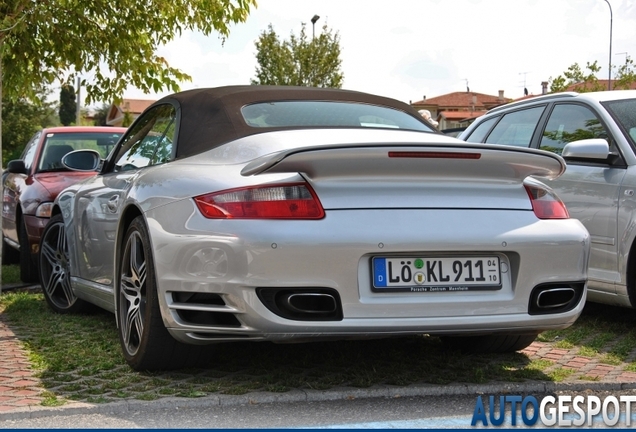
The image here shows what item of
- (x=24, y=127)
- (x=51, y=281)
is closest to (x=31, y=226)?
(x=51, y=281)

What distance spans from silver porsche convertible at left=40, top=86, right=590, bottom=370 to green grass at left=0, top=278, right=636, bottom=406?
9.3 inches

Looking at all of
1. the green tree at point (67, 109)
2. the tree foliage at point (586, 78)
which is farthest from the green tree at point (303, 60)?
the green tree at point (67, 109)

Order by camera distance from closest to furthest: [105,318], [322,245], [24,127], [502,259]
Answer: [322,245]
[502,259]
[105,318]
[24,127]

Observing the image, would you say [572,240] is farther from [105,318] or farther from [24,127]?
[24,127]

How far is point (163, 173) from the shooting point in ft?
16.3

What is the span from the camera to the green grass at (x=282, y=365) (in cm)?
461

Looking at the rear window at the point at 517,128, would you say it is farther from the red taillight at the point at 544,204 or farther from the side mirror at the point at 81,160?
the side mirror at the point at 81,160

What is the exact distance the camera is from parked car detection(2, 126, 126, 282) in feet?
31.1

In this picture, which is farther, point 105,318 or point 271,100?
point 105,318

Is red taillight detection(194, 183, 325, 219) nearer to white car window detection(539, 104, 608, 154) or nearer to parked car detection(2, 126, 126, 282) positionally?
white car window detection(539, 104, 608, 154)

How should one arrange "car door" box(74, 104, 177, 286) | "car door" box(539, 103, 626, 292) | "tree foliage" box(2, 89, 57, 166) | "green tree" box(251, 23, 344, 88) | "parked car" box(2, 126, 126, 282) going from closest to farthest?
"car door" box(74, 104, 177, 286), "car door" box(539, 103, 626, 292), "parked car" box(2, 126, 126, 282), "green tree" box(251, 23, 344, 88), "tree foliage" box(2, 89, 57, 166)

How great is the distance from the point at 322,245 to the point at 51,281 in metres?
3.90

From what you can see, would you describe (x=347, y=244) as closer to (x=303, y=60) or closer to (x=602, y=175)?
(x=602, y=175)

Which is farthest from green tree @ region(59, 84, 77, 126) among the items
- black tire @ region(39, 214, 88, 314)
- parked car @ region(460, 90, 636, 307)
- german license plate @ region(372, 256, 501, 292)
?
german license plate @ region(372, 256, 501, 292)
